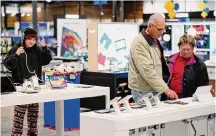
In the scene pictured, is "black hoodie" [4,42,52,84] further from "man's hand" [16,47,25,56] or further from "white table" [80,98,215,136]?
"white table" [80,98,215,136]

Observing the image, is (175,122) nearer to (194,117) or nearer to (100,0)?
(194,117)

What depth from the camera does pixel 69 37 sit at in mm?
14195

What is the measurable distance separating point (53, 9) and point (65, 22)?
1538cm

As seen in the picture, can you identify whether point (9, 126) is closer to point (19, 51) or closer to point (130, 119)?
point (19, 51)

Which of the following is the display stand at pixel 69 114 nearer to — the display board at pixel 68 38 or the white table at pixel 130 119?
the white table at pixel 130 119

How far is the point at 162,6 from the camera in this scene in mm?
→ 22000

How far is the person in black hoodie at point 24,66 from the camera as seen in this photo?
6.09 m

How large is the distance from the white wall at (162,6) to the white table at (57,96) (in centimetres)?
1349

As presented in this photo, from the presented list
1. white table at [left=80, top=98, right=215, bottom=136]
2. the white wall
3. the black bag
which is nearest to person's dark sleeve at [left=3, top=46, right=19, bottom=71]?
the black bag

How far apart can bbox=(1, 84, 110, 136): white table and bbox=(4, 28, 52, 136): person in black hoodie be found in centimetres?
45

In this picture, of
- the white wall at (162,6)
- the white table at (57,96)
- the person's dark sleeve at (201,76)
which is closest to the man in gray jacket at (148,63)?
the person's dark sleeve at (201,76)

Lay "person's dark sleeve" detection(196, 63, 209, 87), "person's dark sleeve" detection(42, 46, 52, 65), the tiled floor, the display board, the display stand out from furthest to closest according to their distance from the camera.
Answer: the display board → the display stand → the tiled floor → "person's dark sleeve" detection(42, 46, 52, 65) → "person's dark sleeve" detection(196, 63, 209, 87)

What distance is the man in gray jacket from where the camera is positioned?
4.67 metres

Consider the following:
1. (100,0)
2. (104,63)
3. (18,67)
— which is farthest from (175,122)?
(100,0)
